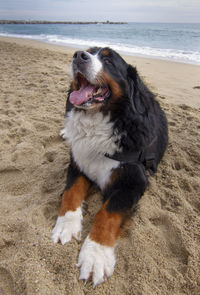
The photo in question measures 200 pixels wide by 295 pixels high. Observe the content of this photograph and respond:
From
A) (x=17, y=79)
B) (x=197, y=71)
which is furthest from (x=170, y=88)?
(x=17, y=79)

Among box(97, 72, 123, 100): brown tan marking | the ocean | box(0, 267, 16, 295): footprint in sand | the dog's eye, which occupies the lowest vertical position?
box(0, 267, 16, 295): footprint in sand

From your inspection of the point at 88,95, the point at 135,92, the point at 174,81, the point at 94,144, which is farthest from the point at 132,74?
the point at 174,81

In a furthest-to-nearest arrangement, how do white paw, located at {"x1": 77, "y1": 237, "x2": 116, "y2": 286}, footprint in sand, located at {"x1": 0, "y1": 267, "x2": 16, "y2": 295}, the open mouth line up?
1. the open mouth
2. white paw, located at {"x1": 77, "y1": 237, "x2": 116, "y2": 286}
3. footprint in sand, located at {"x1": 0, "y1": 267, "x2": 16, "y2": 295}

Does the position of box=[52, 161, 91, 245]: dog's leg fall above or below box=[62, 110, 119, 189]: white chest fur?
below

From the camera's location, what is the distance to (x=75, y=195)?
6.80 ft

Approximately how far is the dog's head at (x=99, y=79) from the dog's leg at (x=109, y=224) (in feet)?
2.27

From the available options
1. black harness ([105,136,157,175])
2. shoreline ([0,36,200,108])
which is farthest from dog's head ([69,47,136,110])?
shoreline ([0,36,200,108])

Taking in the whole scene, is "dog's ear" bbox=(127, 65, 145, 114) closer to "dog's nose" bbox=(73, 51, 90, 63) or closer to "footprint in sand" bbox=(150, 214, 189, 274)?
"dog's nose" bbox=(73, 51, 90, 63)

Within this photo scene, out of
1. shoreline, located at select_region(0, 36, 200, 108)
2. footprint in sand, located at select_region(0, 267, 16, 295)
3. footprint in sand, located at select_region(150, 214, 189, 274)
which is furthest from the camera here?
shoreline, located at select_region(0, 36, 200, 108)

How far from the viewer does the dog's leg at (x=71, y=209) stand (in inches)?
71.9

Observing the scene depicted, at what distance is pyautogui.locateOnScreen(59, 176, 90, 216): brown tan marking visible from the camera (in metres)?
1.99

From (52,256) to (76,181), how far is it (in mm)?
750

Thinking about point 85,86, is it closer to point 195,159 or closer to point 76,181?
point 76,181

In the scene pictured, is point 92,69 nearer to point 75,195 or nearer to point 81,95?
point 81,95
